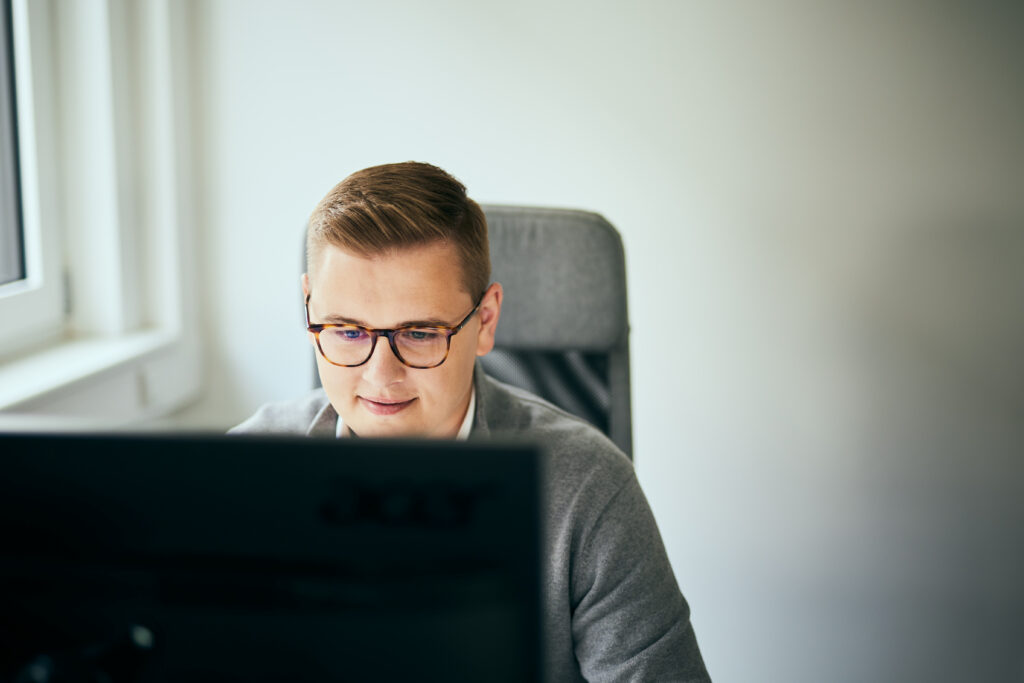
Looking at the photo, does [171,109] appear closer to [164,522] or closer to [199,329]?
[199,329]

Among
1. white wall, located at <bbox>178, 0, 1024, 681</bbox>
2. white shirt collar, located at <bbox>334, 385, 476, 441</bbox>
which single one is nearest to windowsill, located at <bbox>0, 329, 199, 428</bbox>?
white wall, located at <bbox>178, 0, 1024, 681</bbox>

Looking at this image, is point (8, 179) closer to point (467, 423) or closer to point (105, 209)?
point (105, 209)

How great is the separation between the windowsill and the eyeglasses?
456mm

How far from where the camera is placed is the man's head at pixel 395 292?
911 mm

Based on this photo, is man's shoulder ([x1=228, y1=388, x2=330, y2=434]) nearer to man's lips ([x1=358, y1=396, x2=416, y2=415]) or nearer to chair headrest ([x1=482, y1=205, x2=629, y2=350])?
man's lips ([x1=358, y1=396, x2=416, y2=415])

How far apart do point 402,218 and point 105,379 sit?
85cm

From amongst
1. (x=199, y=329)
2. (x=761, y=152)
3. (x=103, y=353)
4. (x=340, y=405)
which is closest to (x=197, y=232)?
(x=199, y=329)

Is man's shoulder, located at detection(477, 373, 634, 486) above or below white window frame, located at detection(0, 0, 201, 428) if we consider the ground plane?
below

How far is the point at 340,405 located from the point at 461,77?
102 centimetres

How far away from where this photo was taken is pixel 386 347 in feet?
2.96

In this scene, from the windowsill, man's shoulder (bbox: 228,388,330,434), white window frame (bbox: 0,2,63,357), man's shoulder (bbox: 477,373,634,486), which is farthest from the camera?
white window frame (bbox: 0,2,63,357)

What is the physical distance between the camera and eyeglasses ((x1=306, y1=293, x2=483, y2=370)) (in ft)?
2.98

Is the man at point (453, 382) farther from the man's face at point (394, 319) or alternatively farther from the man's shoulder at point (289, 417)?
the man's shoulder at point (289, 417)

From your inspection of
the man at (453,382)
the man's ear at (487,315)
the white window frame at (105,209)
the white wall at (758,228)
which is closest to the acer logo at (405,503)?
the man at (453,382)
